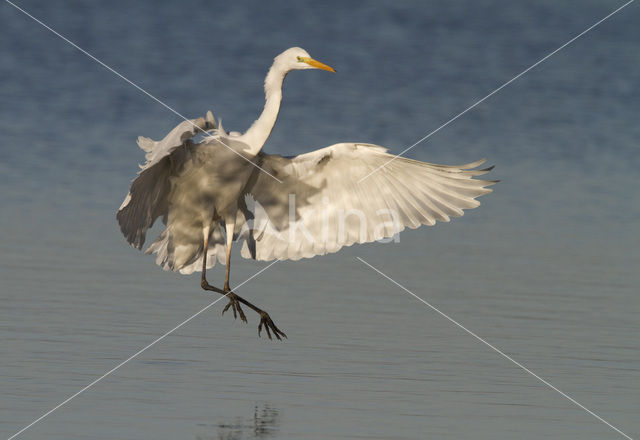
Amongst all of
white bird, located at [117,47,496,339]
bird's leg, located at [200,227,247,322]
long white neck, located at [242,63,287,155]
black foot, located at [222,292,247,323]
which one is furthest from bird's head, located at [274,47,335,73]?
black foot, located at [222,292,247,323]

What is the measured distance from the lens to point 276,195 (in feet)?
38.7

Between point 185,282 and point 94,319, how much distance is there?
7.00 ft

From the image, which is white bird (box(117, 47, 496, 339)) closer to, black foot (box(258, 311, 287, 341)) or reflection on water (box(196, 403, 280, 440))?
black foot (box(258, 311, 287, 341))

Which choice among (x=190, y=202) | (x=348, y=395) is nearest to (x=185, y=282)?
(x=190, y=202)

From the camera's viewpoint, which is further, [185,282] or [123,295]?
[185,282]

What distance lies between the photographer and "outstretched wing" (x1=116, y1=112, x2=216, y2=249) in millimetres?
9875

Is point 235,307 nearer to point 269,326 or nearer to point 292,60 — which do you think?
point 269,326

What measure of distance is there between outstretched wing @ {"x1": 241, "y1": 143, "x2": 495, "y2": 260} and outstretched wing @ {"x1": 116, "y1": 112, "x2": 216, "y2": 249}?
2.92ft

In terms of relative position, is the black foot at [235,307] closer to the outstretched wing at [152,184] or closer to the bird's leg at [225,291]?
the bird's leg at [225,291]

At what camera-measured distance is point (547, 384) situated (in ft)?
32.7

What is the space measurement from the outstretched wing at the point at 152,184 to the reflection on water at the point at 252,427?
2.15 metres

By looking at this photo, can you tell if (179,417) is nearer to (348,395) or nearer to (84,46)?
(348,395)

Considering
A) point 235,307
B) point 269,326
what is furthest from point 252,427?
point 235,307

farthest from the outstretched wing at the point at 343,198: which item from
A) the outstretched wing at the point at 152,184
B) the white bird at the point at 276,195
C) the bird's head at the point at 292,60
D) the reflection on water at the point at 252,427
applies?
the reflection on water at the point at 252,427
